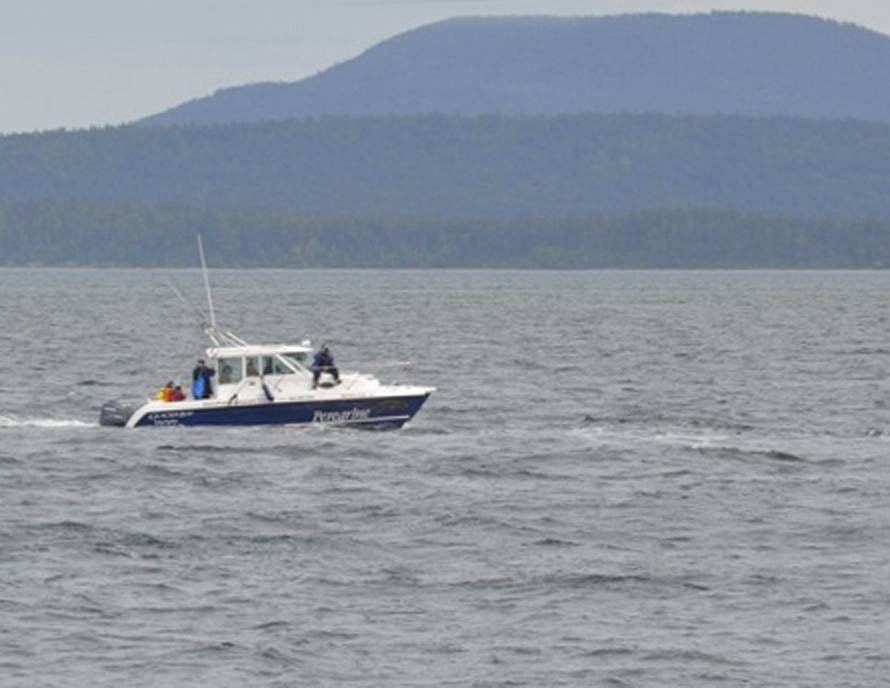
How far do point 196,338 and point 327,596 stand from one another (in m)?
81.7

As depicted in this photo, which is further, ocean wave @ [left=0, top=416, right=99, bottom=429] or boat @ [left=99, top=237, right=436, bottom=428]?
ocean wave @ [left=0, top=416, right=99, bottom=429]

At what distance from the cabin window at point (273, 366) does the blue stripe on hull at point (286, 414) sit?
940 mm

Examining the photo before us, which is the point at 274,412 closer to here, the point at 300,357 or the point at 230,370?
the point at 230,370

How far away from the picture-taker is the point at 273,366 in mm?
53125

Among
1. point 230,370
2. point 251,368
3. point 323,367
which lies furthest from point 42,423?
point 323,367

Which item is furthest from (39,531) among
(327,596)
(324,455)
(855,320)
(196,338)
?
(855,320)

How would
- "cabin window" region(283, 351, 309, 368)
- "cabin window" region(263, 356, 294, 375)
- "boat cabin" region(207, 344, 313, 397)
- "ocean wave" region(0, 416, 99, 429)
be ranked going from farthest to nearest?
"ocean wave" region(0, 416, 99, 429)
"cabin window" region(283, 351, 309, 368)
"cabin window" region(263, 356, 294, 375)
"boat cabin" region(207, 344, 313, 397)

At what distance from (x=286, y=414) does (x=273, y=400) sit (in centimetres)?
50

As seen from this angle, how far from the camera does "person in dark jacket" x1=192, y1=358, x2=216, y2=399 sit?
52.8 metres

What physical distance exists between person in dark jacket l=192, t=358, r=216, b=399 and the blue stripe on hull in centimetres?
55

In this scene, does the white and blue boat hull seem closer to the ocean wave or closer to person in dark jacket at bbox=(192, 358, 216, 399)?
person in dark jacket at bbox=(192, 358, 216, 399)

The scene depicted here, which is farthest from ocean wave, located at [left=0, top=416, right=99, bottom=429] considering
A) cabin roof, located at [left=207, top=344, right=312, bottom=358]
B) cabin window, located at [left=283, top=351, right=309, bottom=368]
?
cabin window, located at [left=283, top=351, right=309, bottom=368]

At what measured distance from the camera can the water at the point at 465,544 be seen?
1116 inches

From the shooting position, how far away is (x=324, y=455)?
48.5m
